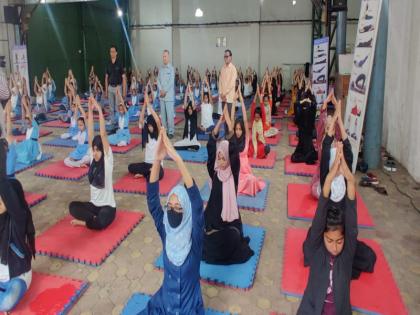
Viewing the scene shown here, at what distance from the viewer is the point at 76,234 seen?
367 cm

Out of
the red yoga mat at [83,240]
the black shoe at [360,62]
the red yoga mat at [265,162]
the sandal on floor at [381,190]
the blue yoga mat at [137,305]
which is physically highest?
the black shoe at [360,62]

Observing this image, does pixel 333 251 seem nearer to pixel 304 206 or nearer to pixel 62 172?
pixel 304 206

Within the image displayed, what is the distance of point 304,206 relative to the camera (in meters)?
4.34

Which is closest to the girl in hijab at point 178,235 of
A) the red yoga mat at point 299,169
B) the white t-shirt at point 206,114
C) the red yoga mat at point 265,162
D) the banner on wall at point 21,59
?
the red yoga mat at point 299,169

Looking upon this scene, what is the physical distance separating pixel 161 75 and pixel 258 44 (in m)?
8.68

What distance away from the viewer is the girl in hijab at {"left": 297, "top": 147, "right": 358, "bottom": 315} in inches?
85.7

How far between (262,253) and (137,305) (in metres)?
1.23

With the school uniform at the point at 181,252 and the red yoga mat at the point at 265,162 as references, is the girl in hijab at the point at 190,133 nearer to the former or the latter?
the red yoga mat at the point at 265,162

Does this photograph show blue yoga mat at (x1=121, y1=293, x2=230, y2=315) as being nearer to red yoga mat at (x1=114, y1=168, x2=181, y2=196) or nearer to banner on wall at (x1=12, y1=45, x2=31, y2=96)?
red yoga mat at (x1=114, y1=168, x2=181, y2=196)

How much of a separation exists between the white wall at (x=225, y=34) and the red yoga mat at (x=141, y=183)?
35.7ft

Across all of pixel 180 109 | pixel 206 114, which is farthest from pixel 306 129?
pixel 180 109

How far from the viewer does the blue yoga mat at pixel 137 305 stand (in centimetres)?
259

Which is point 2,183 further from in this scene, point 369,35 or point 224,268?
point 369,35

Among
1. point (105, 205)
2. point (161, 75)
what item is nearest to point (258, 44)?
point (161, 75)
